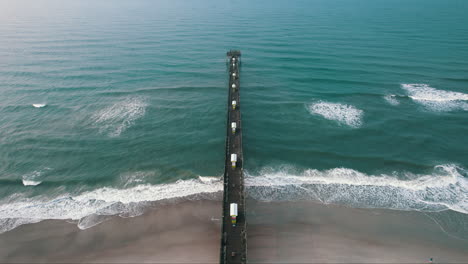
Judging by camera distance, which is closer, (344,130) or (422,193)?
(422,193)

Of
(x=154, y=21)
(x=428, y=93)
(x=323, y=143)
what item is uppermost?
(x=154, y=21)

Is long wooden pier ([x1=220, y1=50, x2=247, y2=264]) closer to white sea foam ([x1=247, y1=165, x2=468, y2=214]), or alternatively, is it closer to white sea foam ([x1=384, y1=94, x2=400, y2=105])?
white sea foam ([x1=247, y1=165, x2=468, y2=214])

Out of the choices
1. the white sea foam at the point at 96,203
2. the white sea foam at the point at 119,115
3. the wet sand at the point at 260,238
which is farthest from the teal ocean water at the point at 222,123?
the wet sand at the point at 260,238

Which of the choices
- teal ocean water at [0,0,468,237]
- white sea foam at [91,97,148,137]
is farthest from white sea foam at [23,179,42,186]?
white sea foam at [91,97,148,137]

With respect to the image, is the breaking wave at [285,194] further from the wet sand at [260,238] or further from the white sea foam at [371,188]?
the wet sand at [260,238]

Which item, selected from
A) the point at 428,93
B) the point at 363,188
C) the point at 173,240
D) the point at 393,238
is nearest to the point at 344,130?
the point at 363,188

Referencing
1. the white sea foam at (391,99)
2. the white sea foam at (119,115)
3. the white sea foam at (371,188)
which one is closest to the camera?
the white sea foam at (371,188)

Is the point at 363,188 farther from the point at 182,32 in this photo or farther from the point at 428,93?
the point at 182,32
